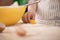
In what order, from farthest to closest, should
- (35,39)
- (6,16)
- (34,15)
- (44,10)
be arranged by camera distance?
(34,15) < (44,10) < (6,16) < (35,39)

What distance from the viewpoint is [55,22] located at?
96 centimetres

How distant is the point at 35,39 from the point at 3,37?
0.13 m

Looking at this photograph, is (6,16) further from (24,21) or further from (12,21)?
(24,21)

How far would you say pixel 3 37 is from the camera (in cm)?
59

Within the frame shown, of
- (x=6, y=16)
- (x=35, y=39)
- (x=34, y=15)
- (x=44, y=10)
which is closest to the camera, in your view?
(x=35, y=39)

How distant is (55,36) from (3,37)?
21 cm

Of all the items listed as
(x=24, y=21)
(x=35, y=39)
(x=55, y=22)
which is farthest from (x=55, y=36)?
(x=24, y=21)

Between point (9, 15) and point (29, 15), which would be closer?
point (9, 15)

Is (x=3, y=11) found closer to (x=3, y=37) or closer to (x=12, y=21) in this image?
(x=12, y=21)

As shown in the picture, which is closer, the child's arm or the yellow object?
the yellow object

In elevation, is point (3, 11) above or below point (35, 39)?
above

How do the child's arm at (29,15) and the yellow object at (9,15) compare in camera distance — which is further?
the child's arm at (29,15)

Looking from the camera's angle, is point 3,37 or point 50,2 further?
point 50,2

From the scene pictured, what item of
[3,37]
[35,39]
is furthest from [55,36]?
[3,37]
